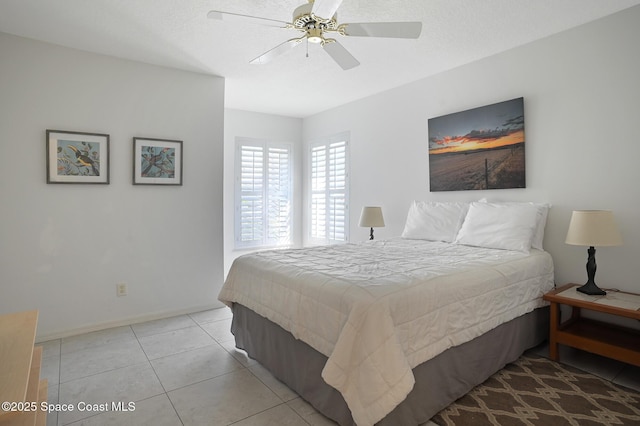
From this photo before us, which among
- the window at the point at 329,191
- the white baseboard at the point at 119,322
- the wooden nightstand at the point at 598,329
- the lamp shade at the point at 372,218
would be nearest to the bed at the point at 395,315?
the wooden nightstand at the point at 598,329

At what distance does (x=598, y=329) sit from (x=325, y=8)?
2893 millimetres

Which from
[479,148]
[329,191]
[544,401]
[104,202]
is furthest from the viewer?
[329,191]

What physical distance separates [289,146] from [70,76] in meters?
3.17

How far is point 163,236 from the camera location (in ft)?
11.8

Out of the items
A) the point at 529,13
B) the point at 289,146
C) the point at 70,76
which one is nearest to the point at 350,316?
the point at 529,13

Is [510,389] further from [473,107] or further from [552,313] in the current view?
[473,107]

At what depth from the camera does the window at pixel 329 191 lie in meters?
5.04

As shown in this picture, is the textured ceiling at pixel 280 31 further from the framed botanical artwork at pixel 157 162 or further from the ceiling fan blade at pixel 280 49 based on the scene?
the framed botanical artwork at pixel 157 162

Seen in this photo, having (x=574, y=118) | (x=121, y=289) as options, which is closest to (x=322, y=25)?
(x=574, y=118)

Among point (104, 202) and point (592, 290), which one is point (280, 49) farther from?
point (592, 290)

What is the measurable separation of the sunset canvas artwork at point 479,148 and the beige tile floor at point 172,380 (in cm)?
154

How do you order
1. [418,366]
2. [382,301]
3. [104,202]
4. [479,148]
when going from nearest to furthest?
1. [382,301]
2. [418,366]
3. [104,202]
4. [479,148]

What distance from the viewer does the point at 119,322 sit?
334cm

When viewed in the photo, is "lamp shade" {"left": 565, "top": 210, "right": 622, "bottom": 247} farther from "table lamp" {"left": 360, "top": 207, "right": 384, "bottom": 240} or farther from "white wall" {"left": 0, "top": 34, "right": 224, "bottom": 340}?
"white wall" {"left": 0, "top": 34, "right": 224, "bottom": 340}
